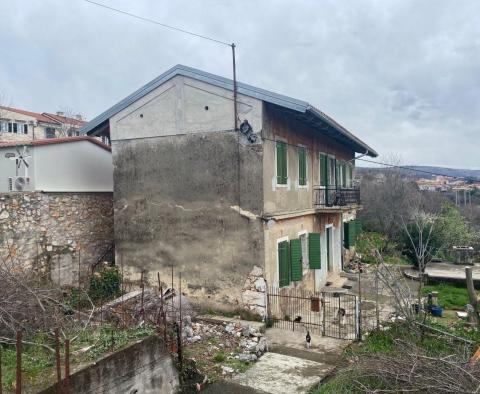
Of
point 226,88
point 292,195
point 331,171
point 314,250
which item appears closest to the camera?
point 226,88

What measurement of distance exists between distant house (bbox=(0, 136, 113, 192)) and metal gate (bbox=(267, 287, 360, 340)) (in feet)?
22.4

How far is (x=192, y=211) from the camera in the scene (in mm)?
11266

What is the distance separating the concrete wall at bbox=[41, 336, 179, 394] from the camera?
212 inches

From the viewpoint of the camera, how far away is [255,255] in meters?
10.5

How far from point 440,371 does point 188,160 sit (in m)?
7.84

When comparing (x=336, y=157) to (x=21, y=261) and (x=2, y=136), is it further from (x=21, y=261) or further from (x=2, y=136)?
(x=2, y=136)

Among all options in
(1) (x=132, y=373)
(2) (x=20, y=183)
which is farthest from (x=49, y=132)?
(1) (x=132, y=373)

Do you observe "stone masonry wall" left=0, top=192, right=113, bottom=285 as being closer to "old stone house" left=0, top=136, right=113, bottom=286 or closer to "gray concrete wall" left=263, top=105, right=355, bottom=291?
"old stone house" left=0, top=136, right=113, bottom=286

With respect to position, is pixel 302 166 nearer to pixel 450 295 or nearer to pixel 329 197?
pixel 329 197

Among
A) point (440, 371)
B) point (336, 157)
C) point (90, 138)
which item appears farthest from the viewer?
point (336, 157)

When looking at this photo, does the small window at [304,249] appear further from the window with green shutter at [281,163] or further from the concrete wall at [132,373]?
the concrete wall at [132,373]

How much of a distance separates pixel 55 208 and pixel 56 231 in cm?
64

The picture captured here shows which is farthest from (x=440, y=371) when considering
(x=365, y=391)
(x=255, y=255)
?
(x=255, y=255)

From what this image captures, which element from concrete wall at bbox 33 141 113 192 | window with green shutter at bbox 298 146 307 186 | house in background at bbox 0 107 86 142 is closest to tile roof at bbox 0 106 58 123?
house in background at bbox 0 107 86 142
